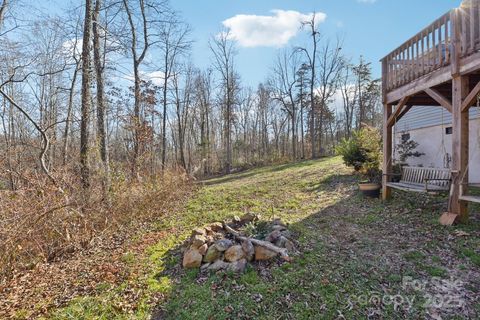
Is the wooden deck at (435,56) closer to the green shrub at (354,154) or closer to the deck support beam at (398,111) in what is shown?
the deck support beam at (398,111)

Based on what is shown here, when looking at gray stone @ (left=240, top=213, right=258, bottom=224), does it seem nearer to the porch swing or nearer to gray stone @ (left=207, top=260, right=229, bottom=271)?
gray stone @ (left=207, top=260, right=229, bottom=271)

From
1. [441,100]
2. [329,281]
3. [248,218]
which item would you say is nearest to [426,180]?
[441,100]

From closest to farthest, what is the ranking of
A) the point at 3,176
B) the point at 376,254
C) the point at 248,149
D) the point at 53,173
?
the point at 376,254 < the point at 3,176 < the point at 53,173 < the point at 248,149

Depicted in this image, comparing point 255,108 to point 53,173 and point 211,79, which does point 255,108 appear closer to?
point 211,79

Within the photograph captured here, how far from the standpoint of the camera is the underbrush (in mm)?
3723

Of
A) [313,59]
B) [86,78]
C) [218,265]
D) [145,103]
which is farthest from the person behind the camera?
[313,59]

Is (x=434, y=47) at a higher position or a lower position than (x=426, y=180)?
higher

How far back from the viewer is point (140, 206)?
6.65m

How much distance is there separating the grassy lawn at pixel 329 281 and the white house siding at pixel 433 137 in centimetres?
397

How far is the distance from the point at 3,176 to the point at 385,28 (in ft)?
38.0

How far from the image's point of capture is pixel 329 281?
322cm

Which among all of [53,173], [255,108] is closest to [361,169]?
[53,173]

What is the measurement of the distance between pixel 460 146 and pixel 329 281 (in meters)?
3.61

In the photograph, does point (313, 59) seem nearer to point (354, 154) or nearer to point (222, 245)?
point (354, 154)
